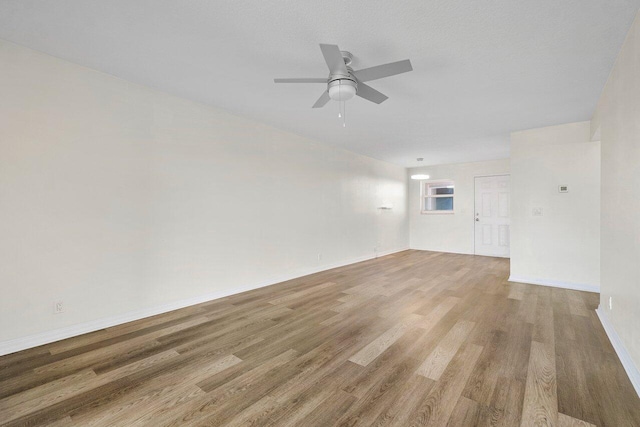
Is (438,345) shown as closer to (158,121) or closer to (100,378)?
(100,378)

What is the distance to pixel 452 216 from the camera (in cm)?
805

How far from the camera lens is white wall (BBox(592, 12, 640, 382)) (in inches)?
77.5

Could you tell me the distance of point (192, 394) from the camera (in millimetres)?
1844

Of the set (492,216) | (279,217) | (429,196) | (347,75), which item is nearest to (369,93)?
(347,75)

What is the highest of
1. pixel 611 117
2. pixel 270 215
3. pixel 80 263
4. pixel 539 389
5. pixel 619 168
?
pixel 611 117

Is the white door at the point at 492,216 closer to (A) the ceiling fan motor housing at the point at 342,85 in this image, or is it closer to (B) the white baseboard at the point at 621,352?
(B) the white baseboard at the point at 621,352

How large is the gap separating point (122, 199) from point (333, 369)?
2.76 m

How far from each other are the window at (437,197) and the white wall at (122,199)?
5.27m

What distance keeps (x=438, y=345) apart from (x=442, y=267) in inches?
149

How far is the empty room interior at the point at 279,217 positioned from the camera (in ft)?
6.18

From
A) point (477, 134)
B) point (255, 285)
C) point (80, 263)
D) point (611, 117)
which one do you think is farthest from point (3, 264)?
point (477, 134)

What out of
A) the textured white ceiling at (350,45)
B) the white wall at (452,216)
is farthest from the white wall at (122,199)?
the white wall at (452,216)

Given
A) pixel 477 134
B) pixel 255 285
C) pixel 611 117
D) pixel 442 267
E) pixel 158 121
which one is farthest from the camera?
pixel 442 267

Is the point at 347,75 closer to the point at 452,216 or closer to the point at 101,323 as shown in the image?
the point at 101,323
